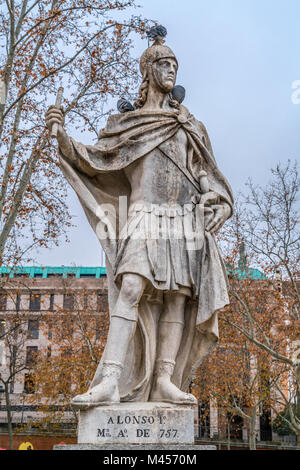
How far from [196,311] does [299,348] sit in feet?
42.6

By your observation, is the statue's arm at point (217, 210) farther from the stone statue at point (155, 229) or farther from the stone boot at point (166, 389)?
the stone boot at point (166, 389)

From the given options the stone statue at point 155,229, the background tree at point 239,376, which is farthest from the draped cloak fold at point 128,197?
the background tree at point 239,376

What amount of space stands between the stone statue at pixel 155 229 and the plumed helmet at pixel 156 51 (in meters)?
0.01

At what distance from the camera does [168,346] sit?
5.26 m

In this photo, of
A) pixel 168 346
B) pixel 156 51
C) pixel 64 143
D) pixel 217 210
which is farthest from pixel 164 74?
pixel 168 346

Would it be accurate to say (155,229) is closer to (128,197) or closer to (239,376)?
(128,197)

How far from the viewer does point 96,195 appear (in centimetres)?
585

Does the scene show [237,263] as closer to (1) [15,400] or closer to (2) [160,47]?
(2) [160,47]

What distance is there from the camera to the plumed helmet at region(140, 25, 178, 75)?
5.98 m

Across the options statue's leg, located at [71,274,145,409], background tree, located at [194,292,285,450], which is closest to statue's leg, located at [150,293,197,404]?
statue's leg, located at [71,274,145,409]

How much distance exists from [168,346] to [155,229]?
3.73 ft

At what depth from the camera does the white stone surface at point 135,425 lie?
178 inches

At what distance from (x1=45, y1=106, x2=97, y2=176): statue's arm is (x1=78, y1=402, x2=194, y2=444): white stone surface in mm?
2415
